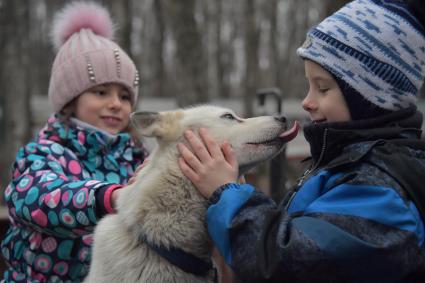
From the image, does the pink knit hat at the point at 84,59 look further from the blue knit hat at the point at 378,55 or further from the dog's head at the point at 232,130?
the blue knit hat at the point at 378,55

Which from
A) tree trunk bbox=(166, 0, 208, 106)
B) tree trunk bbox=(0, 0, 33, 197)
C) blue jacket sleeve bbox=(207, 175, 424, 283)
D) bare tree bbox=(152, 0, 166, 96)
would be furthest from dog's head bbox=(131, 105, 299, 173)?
bare tree bbox=(152, 0, 166, 96)

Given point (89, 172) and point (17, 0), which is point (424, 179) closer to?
point (89, 172)

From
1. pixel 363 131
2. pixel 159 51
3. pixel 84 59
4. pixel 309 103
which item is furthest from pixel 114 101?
pixel 159 51

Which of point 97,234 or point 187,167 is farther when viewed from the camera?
point 97,234

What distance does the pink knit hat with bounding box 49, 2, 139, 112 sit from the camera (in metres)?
2.63

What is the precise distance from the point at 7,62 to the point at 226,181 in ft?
30.1

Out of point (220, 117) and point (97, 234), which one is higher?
point (220, 117)

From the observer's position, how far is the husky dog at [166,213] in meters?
1.85

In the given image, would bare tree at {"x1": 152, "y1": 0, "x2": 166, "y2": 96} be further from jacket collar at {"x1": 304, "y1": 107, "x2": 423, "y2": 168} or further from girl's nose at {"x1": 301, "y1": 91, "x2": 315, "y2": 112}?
jacket collar at {"x1": 304, "y1": 107, "x2": 423, "y2": 168}

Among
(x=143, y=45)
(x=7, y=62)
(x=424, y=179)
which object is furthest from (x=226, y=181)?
(x=143, y=45)

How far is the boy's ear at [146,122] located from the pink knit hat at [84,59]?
638 mm

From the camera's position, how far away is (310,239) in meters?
1.39

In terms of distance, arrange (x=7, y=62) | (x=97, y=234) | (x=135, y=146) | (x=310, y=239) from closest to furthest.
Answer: (x=310, y=239) → (x=97, y=234) → (x=135, y=146) → (x=7, y=62)

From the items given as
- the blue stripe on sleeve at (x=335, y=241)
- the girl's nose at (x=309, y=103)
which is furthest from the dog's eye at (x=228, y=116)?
the blue stripe on sleeve at (x=335, y=241)
